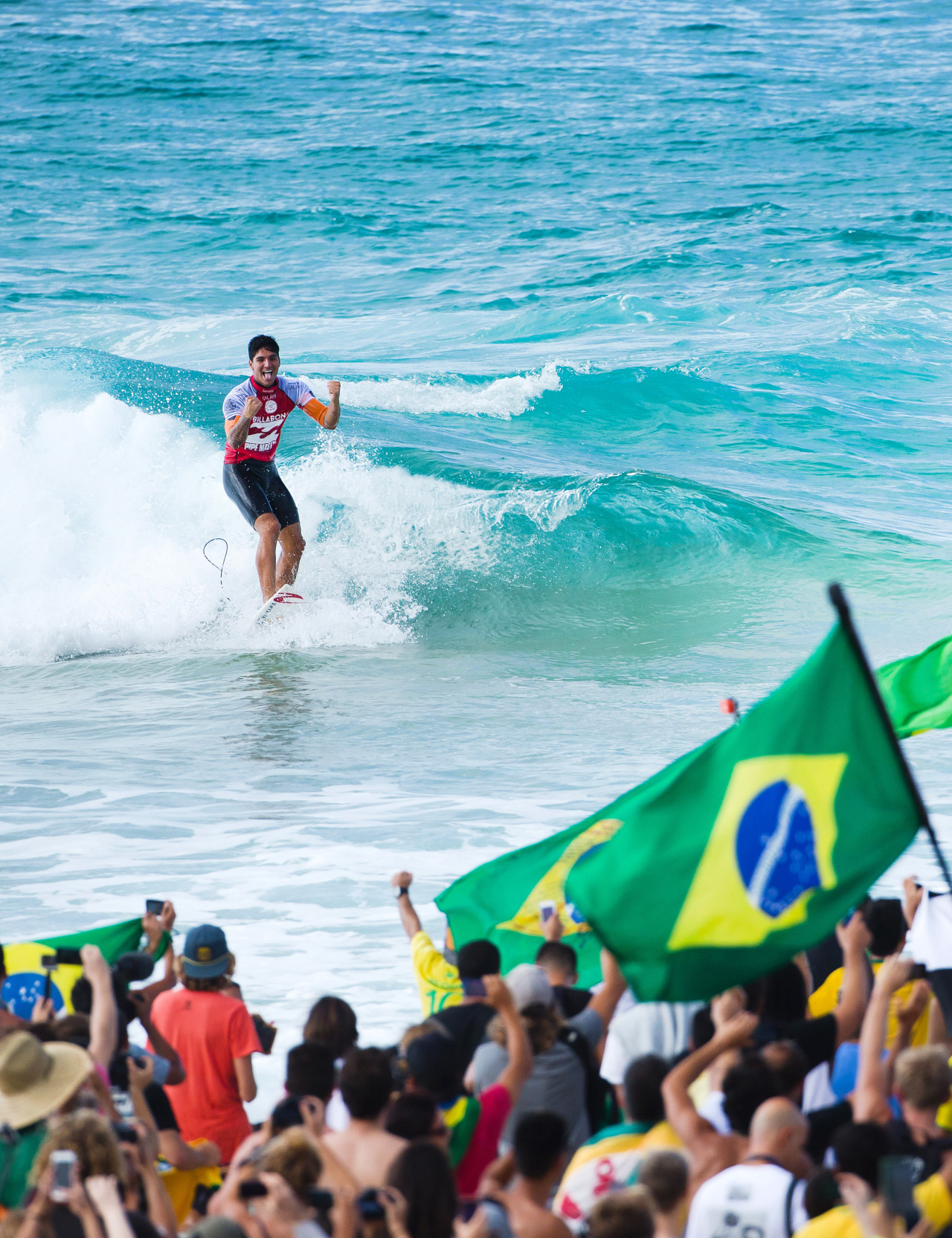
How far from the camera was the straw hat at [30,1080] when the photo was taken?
3.30 m

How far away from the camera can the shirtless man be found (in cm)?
1051

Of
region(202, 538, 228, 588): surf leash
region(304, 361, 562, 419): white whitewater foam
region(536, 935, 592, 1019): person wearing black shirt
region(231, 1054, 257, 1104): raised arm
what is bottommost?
region(231, 1054, 257, 1104): raised arm

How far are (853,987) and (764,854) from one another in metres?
0.62

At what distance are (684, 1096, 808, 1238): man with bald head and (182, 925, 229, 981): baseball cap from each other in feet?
5.95

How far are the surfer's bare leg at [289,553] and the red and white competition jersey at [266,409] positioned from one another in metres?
0.62

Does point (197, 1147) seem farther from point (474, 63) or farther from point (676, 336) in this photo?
point (474, 63)

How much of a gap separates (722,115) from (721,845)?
37.7 meters

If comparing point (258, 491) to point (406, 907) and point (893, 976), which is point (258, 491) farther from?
point (893, 976)

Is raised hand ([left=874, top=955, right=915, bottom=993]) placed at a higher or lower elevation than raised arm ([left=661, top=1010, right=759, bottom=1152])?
higher

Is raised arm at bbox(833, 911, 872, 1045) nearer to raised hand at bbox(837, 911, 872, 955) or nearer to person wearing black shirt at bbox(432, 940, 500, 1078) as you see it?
raised hand at bbox(837, 911, 872, 955)

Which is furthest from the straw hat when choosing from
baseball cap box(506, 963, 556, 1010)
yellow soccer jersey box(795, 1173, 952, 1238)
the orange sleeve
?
the orange sleeve

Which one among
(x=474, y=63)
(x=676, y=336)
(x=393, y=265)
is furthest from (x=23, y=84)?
(x=676, y=336)

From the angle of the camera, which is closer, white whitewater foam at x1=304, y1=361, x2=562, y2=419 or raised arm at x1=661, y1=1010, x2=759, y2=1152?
raised arm at x1=661, y1=1010, x2=759, y2=1152

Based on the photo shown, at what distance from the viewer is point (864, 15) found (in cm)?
4550
